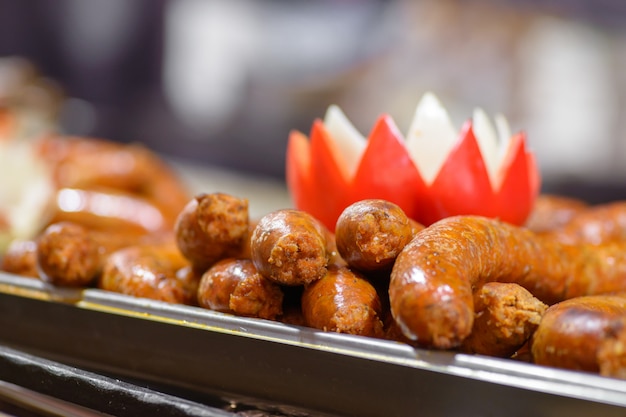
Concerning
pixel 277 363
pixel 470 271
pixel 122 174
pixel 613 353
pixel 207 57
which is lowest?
pixel 277 363

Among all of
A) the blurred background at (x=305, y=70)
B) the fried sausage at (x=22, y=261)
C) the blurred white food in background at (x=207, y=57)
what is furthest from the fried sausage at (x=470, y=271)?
the blurred white food in background at (x=207, y=57)

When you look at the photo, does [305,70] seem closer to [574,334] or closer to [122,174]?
[122,174]

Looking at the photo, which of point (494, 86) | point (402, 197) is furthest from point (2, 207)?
point (494, 86)

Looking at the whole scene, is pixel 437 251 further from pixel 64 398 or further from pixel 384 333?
pixel 64 398

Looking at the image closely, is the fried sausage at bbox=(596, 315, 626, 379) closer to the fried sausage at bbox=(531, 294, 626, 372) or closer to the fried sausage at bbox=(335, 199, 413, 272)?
the fried sausage at bbox=(531, 294, 626, 372)

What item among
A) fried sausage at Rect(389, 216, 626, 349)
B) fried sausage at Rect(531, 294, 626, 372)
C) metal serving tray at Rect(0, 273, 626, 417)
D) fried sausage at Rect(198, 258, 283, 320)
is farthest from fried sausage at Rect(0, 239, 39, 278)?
fried sausage at Rect(531, 294, 626, 372)

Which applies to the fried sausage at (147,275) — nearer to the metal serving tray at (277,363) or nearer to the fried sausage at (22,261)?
the metal serving tray at (277,363)

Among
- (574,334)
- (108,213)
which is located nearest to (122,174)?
(108,213)
